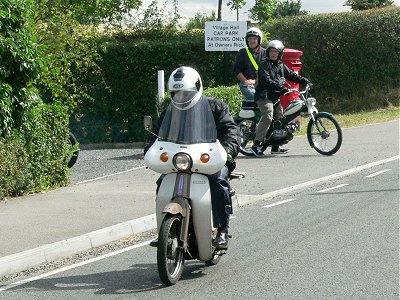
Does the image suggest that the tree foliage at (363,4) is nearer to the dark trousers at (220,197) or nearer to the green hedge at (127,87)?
the green hedge at (127,87)

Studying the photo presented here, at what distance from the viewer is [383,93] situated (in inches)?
1042

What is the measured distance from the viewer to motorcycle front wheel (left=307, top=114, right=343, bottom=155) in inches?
658

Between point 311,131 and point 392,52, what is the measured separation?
9.81 m

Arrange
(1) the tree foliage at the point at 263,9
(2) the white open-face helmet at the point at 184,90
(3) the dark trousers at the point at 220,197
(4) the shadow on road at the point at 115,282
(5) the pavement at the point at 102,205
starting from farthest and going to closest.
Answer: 1. (1) the tree foliage at the point at 263,9
2. (5) the pavement at the point at 102,205
3. (3) the dark trousers at the point at 220,197
4. (2) the white open-face helmet at the point at 184,90
5. (4) the shadow on road at the point at 115,282

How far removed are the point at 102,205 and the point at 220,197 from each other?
392cm

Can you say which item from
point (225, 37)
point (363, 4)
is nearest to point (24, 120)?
point (225, 37)

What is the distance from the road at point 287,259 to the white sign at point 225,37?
7697mm

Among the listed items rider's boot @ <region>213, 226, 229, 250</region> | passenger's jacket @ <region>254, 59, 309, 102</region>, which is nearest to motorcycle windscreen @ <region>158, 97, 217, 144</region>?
rider's boot @ <region>213, 226, 229, 250</region>

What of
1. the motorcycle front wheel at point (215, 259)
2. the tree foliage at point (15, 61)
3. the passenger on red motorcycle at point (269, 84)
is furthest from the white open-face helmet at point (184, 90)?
the passenger on red motorcycle at point (269, 84)

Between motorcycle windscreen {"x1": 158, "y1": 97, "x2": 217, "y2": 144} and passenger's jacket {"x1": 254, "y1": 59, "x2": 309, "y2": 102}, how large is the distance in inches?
328

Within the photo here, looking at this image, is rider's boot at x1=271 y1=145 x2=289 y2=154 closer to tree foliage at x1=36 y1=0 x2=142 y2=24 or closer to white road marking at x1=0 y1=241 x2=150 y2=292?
tree foliage at x1=36 y1=0 x2=142 y2=24

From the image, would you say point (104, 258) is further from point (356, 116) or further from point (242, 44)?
point (356, 116)

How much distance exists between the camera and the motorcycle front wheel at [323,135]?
54.8 feet

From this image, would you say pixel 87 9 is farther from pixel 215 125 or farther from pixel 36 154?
pixel 215 125
